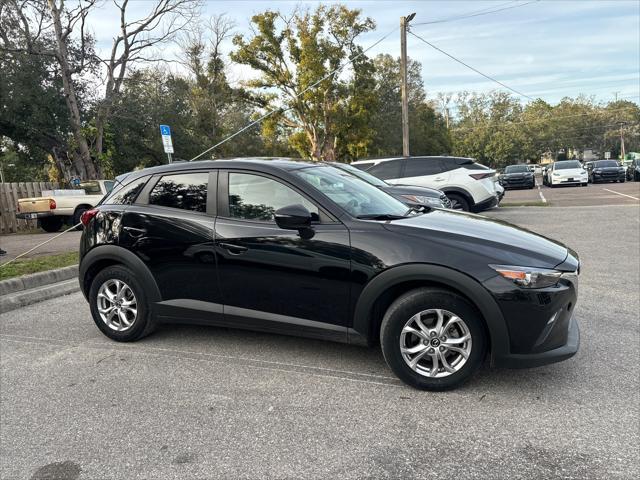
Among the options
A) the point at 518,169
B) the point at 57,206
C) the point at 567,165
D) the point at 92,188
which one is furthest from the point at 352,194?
the point at 518,169

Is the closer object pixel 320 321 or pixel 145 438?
A: pixel 145 438

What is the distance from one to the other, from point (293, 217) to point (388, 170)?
1006 centimetres

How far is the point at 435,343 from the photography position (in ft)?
10.5

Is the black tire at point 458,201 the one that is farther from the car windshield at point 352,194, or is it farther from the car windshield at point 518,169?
the car windshield at point 518,169

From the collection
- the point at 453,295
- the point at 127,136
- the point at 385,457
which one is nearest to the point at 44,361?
the point at 385,457

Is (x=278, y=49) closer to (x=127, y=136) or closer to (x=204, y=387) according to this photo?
(x=127, y=136)

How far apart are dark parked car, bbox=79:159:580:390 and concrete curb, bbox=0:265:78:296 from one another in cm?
252

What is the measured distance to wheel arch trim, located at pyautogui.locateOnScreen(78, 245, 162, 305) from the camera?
4.15 meters

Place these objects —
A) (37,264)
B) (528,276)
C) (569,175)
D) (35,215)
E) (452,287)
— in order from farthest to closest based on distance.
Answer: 1. (569,175)
2. (35,215)
3. (37,264)
4. (452,287)
5. (528,276)

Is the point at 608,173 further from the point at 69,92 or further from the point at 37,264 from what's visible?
the point at 37,264

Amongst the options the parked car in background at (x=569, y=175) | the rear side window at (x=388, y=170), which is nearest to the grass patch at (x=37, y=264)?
the rear side window at (x=388, y=170)

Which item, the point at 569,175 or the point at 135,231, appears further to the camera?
the point at 569,175

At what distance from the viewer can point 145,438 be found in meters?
2.86

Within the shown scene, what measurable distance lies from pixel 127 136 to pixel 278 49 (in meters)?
12.7
